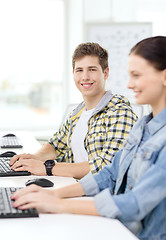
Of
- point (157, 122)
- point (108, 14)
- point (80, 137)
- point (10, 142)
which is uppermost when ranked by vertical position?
point (108, 14)

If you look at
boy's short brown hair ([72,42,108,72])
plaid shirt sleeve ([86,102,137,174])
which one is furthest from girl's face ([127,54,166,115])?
boy's short brown hair ([72,42,108,72])

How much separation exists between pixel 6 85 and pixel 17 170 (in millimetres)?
2790

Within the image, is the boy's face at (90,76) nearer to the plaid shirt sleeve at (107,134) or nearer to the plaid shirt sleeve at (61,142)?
the plaid shirt sleeve at (107,134)

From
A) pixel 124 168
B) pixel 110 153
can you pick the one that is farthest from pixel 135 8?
pixel 124 168

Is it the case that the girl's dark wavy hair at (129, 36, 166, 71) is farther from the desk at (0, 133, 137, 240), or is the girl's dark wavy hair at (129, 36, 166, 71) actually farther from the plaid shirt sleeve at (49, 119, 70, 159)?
the plaid shirt sleeve at (49, 119, 70, 159)

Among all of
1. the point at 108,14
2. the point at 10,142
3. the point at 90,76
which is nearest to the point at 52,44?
the point at 108,14

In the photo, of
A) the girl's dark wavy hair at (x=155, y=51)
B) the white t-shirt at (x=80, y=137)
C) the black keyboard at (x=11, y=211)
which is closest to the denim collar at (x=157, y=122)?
the girl's dark wavy hair at (x=155, y=51)

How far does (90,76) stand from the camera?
214 centimetres

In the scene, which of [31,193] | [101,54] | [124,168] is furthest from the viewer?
[101,54]

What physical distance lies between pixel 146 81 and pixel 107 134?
26.5 inches

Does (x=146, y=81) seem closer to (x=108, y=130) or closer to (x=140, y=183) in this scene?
(x=140, y=183)

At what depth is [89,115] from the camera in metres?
2.20

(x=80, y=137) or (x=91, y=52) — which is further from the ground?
(x=91, y=52)

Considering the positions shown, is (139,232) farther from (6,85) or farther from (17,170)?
(6,85)
